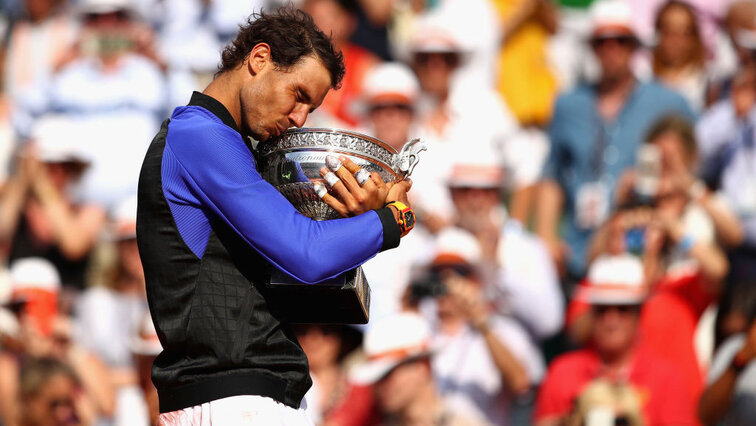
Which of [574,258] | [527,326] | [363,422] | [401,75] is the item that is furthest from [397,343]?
[401,75]

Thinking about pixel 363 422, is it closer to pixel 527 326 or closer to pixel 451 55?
pixel 527 326

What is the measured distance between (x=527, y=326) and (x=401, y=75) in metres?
1.82

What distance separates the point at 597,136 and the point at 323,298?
14.3ft

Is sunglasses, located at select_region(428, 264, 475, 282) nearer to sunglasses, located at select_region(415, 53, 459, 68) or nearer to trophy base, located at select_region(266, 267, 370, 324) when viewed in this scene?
sunglasses, located at select_region(415, 53, 459, 68)

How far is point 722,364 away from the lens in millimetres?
→ 5859

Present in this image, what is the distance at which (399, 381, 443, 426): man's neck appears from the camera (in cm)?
629

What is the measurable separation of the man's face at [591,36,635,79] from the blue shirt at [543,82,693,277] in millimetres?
145

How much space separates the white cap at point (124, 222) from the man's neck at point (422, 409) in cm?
214

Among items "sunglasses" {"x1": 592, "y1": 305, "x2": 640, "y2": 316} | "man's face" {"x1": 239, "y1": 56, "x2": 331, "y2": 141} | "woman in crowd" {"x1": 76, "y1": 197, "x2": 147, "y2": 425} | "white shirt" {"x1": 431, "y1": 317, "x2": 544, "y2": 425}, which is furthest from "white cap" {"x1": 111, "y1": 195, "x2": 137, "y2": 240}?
"man's face" {"x1": 239, "y1": 56, "x2": 331, "y2": 141}

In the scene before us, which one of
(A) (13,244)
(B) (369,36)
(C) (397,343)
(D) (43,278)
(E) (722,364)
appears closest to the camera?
(E) (722,364)

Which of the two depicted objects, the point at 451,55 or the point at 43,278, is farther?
the point at 451,55

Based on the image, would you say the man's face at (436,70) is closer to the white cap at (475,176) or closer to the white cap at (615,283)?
the white cap at (475,176)

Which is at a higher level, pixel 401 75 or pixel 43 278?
pixel 401 75

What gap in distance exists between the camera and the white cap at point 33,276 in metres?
7.42
